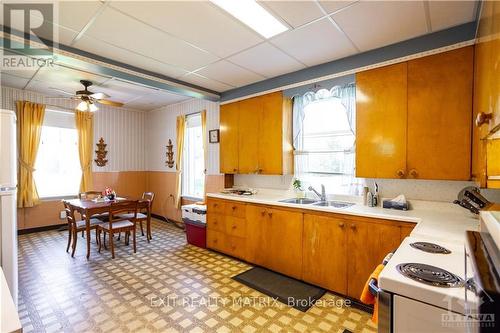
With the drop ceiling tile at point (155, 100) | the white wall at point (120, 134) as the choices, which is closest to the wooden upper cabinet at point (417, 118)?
the drop ceiling tile at point (155, 100)

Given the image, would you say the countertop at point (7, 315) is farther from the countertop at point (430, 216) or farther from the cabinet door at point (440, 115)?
the cabinet door at point (440, 115)

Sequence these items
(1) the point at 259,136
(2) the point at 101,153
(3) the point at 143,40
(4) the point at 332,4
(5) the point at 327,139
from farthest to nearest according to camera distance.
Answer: (2) the point at 101,153, (1) the point at 259,136, (5) the point at 327,139, (3) the point at 143,40, (4) the point at 332,4

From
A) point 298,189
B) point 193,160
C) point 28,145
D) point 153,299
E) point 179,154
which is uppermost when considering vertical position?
point 28,145

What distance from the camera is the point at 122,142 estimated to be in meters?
5.92

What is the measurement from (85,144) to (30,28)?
11.2ft

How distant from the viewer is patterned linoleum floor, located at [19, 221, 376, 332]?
2.09 m

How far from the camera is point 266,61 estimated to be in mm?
2963

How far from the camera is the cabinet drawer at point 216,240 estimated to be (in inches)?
143

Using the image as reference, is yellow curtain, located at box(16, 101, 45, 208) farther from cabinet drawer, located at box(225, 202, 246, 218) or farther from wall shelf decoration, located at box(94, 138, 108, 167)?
cabinet drawer, located at box(225, 202, 246, 218)

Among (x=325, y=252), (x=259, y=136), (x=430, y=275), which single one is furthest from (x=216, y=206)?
(x=430, y=275)

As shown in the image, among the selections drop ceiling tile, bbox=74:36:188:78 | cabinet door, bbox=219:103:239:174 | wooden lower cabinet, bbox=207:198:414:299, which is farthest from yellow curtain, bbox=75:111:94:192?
wooden lower cabinet, bbox=207:198:414:299

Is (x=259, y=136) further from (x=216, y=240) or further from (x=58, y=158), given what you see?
(x=58, y=158)

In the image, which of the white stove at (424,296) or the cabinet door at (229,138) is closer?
the white stove at (424,296)

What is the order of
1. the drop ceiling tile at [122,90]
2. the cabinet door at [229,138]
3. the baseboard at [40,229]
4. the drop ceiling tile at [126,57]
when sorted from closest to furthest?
the drop ceiling tile at [126,57]
the cabinet door at [229,138]
the drop ceiling tile at [122,90]
the baseboard at [40,229]
